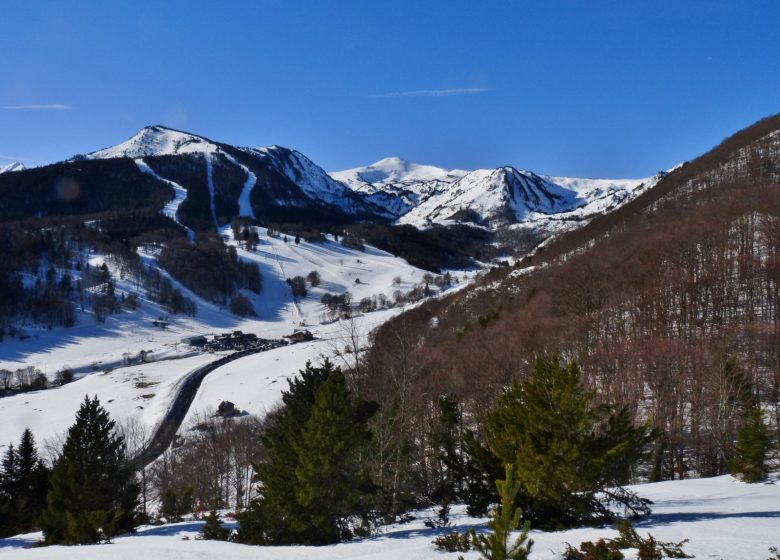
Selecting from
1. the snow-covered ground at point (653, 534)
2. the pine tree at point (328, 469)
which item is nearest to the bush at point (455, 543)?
the snow-covered ground at point (653, 534)

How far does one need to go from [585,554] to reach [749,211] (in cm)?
5377

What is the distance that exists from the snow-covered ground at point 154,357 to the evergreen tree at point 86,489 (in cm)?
3588

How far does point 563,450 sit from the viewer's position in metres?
11.3

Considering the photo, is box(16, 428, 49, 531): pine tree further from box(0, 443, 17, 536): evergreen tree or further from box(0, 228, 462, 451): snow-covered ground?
box(0, 228, 462, 451): snow-covered ground

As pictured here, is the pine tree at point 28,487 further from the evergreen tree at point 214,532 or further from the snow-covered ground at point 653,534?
the evergreen tree at point 214,532

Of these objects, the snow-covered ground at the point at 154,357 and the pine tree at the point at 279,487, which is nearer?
the pine tree at the point at 279,487

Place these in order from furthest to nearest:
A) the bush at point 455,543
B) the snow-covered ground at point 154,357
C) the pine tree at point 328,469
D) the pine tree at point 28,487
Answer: the snow-covered ground at point 154,357, the pine tree at point 28,487, the pine tree at point 328,469, the bush at point 455,543

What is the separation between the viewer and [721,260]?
1702 inches

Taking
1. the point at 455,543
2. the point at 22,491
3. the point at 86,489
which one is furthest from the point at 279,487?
the point at 22,491

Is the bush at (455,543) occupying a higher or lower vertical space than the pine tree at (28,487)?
higher

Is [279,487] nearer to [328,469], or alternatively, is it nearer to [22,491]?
[328,469]

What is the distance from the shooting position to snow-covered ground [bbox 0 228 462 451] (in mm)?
71562

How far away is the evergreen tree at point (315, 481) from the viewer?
44.3ft

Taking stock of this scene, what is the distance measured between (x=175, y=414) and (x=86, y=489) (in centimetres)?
5548
